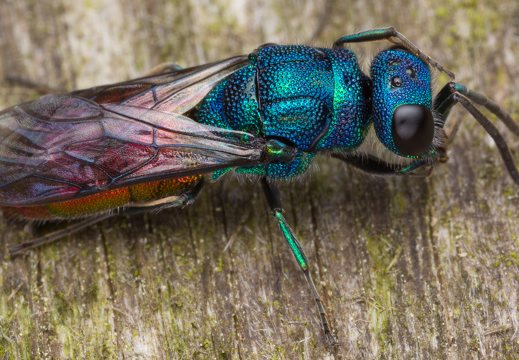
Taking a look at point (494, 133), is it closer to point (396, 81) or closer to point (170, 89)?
point (396, 81)

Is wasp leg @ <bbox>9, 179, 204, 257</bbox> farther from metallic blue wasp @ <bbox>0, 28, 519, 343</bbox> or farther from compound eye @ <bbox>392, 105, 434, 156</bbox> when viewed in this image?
compound eye @ <bbox>392, 105, 434, 156</bbox>

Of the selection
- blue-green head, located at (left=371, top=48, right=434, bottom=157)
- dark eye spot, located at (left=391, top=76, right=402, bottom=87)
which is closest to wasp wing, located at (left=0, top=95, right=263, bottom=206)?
blue-green head, located at (left=371, top=48, right=434, bottom=157)

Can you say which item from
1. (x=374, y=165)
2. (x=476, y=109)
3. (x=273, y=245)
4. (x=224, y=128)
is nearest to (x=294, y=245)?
(x=273, y=245)

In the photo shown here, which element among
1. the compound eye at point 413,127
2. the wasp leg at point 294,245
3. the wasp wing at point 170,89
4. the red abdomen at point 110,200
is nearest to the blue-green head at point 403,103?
the compound eye at point 413,127

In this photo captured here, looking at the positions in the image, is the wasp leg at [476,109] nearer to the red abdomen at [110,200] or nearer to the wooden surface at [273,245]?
the wooden surface at [273,245]

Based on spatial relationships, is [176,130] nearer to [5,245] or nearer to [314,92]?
[314,92]
